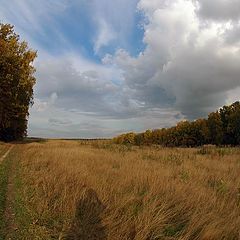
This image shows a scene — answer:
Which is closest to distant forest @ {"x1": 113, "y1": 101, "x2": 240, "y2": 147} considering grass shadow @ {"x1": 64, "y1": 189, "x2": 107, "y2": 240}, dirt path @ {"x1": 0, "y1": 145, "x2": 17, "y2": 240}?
dirt path @ {"x1": 0, "y1": 145, "x2": 17, "y2": 240}

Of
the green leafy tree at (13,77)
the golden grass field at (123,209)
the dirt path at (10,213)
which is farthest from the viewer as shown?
the green leafy tree at (13,77)

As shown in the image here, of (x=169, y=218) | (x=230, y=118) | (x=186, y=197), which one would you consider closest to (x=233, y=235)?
(x=169, y=218)

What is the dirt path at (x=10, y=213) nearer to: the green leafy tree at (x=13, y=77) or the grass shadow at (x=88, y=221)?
the grass shadow at (x=88, y=221)

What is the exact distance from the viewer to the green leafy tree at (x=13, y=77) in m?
40.6

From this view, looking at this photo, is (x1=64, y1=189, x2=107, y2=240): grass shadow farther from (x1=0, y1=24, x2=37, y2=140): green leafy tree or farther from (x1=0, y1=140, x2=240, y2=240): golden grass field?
(x1=0, y1=24, x2=37, y2=140): green leafy tree

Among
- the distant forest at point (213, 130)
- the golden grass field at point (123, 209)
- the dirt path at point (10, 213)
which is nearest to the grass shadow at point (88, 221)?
the golden grass field at point (123, 209)

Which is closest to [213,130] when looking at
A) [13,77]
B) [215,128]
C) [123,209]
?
[215,128]

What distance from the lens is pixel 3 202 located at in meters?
9.40

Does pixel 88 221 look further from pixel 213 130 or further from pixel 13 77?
pixel 213 130

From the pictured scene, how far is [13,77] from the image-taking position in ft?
137

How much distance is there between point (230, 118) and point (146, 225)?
297 feet

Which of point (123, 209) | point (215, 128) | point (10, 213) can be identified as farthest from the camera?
point (215, 128)

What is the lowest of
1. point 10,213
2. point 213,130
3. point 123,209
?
point 10,213

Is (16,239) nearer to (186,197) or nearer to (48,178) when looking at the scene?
(186,197)
